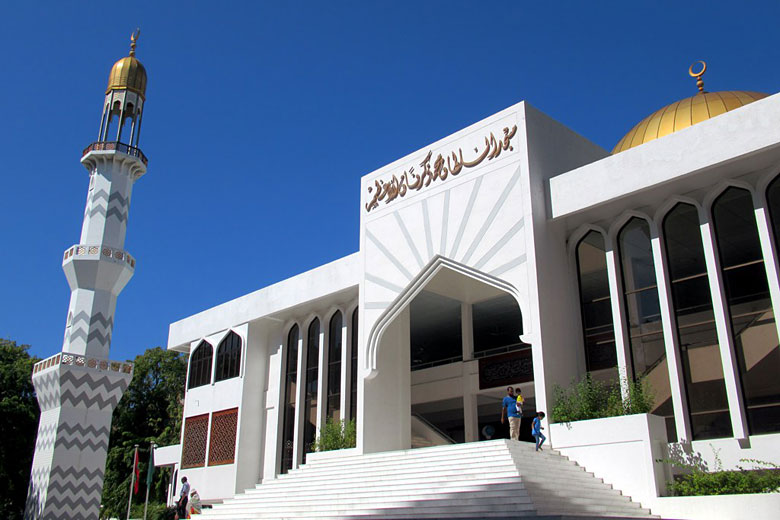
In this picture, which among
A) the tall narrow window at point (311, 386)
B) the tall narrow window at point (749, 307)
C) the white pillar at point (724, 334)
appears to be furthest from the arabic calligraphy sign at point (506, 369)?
the tall narrow window at point (749, 307)

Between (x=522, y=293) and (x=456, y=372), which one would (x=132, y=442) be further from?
(x=522, y=293)

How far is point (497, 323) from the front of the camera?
20.7 meters

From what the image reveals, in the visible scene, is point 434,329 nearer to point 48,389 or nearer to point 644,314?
point 644,314

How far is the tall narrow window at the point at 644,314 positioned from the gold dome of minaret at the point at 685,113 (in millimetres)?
3247

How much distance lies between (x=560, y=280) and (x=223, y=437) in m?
11.5

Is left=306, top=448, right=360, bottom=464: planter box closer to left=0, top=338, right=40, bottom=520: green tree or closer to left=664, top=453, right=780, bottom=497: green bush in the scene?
left=664, top=453, right=780, bottom=497: green bush

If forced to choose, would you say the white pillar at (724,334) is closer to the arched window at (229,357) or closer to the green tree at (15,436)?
the arched window at (229,357)

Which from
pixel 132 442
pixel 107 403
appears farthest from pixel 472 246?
pixel 132 442

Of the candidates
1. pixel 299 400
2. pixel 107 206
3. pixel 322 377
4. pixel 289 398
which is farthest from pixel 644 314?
pixel 107 206

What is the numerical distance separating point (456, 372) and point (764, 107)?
9.04m

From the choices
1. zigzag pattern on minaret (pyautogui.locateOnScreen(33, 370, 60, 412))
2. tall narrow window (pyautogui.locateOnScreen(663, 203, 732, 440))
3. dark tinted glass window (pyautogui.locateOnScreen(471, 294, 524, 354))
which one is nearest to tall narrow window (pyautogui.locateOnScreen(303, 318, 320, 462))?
dark tinted glass window (pyautogui.locateOnScreen(471, 294, 524, 354))

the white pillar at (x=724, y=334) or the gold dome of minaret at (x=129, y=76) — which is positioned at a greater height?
the gold dome of minaret at (x=129, y=76)

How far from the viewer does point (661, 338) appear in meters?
12.2

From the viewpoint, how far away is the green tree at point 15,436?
22.8m
